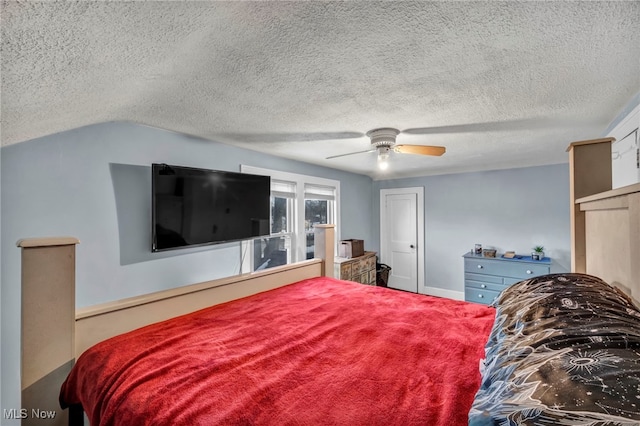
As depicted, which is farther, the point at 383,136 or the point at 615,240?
the point at 383,136

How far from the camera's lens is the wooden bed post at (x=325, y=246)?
2928 millimetres

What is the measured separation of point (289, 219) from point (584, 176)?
117 inches

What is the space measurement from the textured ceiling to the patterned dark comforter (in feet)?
3.44

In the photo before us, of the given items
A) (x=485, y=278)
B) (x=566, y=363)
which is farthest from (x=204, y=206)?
(x=485, y=278)

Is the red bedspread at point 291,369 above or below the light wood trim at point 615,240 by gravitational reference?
below

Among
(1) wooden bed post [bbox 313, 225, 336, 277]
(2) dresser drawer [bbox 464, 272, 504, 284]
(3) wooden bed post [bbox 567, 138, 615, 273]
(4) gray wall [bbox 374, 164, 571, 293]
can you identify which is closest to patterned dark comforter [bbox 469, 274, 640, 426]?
(3) wooden bed post [bbox 567, 138, 615, 273]

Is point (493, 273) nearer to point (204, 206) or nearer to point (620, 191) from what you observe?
point (620, 191)

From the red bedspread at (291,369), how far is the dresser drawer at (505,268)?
2466 mm

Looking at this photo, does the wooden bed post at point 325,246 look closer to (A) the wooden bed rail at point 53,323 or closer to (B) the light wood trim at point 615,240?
(A) the wooden bed rail at point 53,323

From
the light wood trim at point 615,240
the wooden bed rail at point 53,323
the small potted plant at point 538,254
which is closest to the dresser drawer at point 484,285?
the small potted plant at point 538,254

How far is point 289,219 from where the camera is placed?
3.72 meters

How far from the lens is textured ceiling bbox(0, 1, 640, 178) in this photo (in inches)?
36.7

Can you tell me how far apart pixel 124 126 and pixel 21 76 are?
1.27m

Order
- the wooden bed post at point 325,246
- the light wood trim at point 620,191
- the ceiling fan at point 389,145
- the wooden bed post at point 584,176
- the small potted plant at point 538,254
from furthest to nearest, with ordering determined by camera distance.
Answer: the small potted plant at point 538,254 → the wooden bed post at point 325,246 → the ceiling fan at point 389,145 → the wooden bed post at point 584,176 → the light wood trim at point 620,191
